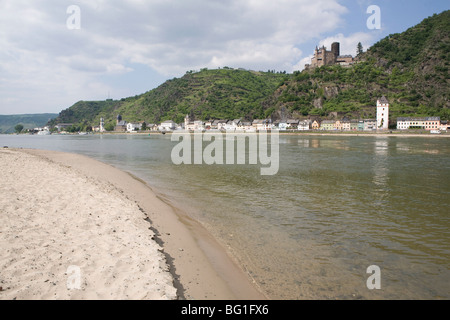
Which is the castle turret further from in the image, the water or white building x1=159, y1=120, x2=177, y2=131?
the water

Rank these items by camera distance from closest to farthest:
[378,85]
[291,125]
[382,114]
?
[382,114] → [291,125] → [378,85]

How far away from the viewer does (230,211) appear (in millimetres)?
10922

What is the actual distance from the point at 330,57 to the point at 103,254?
193865 millimetres

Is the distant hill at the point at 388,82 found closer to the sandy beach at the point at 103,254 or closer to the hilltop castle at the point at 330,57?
the hilltop castle at the point at 330,57

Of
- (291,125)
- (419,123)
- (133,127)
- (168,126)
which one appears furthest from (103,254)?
(133,127)

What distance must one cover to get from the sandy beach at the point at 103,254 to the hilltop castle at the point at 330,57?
183573 millimetres

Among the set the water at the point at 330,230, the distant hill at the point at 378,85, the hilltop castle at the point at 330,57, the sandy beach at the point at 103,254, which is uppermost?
the hilltop castle at the point at 330,57

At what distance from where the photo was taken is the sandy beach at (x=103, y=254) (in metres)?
4.34

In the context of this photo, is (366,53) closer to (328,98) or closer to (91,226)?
(328,98)

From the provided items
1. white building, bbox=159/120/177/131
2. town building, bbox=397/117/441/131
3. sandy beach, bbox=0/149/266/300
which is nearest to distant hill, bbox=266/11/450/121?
town building, bbox=397/117/441/131

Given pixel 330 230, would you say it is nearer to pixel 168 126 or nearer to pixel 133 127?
pixel 168 126

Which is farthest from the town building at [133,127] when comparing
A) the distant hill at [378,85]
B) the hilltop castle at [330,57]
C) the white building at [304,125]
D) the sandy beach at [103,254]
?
the sandy beach at [103,254]

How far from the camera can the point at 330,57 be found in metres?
173
